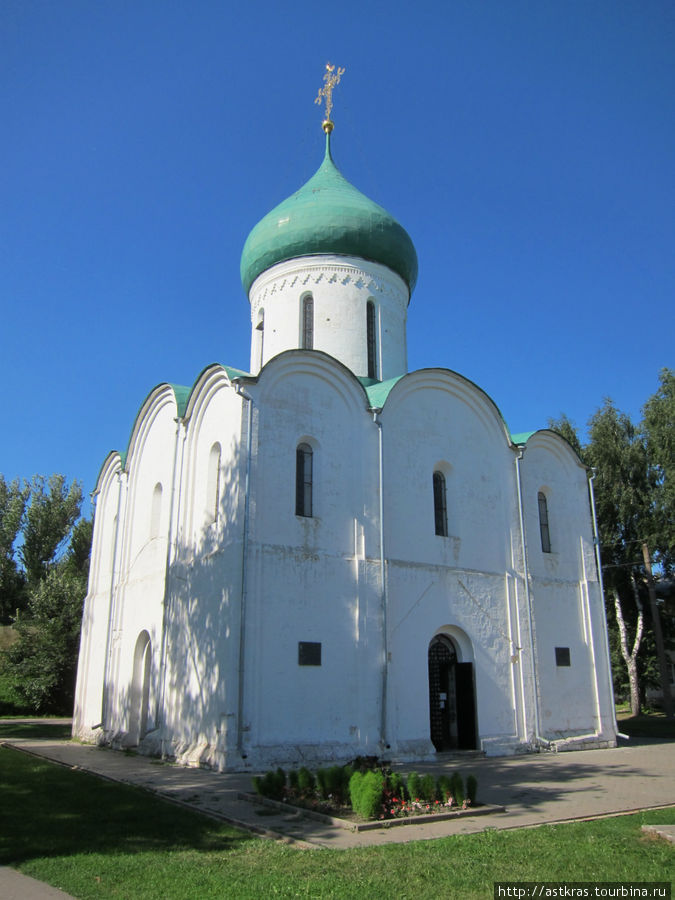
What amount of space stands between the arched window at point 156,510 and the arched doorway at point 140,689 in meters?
2.04

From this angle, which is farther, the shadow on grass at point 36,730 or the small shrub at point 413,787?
the shadow on grass at point 36,730

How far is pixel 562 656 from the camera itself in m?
14.9

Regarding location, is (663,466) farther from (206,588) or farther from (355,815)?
(355,815)

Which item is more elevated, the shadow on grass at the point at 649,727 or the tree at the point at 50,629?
the tree at the point at 50,629

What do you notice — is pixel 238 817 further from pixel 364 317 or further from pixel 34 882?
pixel 364 317

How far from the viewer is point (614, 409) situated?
24.8m

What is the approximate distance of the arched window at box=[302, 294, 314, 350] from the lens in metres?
16.2

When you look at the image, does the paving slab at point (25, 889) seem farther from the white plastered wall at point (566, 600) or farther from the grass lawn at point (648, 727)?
the grass lawn at point (648, 727)

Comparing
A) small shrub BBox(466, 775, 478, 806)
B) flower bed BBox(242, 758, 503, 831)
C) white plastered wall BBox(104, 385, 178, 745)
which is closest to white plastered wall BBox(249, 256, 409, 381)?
white plastered wall BBox(104, 385, 178, 745)

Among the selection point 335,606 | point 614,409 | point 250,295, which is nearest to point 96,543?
point 250,295

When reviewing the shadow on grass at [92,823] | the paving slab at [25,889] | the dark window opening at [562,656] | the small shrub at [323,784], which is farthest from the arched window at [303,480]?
the paving slab at [25,889]

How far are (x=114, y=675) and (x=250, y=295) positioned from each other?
29.0 ft

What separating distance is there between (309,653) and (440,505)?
13.7ft

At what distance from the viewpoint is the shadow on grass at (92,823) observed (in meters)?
6.00
